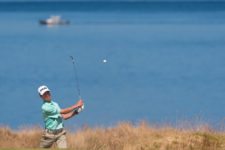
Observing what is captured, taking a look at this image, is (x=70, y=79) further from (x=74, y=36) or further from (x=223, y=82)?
(x=74, y=36)

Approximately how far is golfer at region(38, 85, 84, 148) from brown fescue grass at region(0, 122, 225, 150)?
0.49 m

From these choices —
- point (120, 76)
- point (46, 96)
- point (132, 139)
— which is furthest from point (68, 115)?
point (120, 76)

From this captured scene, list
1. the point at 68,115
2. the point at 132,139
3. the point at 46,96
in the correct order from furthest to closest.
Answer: the point at 132,139
the point at 68,115
the point at 46,96

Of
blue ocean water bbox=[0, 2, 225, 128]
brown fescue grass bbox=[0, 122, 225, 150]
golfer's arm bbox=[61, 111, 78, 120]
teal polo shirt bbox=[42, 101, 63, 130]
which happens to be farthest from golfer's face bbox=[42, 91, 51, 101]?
blue ocean water bbox=[0, 2, 225, 128]

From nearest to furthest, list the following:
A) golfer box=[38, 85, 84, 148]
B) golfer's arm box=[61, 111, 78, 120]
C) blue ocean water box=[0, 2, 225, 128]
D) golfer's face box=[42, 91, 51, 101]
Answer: golfer's face box=[42, 91, 51, 101] → golfer box=[38, 85, 84, 148] → golfer's arm box=[61, 111, 78, 120] → blue ocean water box=[0, 2, 225, 128]

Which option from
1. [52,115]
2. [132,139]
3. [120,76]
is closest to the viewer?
[52,115]

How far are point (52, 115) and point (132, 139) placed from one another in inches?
101

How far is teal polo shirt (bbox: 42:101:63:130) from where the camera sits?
1819 centimetres

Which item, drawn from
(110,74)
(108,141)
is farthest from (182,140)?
(110,74)

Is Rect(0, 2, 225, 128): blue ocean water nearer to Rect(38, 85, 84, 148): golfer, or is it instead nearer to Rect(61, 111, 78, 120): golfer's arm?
Rect(61, 111, 78, 120): golfer's arm

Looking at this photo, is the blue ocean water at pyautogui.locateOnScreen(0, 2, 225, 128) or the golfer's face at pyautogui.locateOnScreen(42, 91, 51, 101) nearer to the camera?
the golfer's face at pyautogui.locateOnScreen(42, 91, 51, 101)

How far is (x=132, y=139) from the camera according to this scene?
66.3 ft

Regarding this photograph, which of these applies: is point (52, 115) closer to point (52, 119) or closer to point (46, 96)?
point (52, 119)

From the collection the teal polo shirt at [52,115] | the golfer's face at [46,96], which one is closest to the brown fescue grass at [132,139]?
the teal polo shirt at [52,115]
